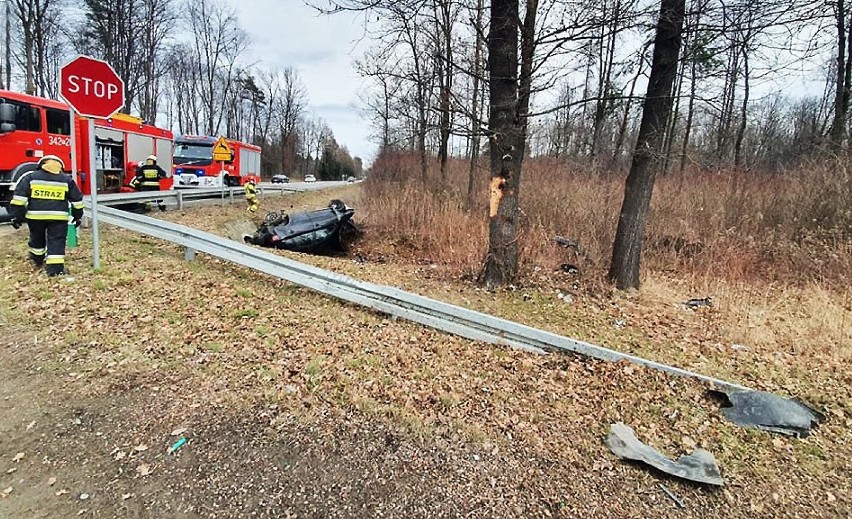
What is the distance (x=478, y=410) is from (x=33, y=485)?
2.68 m

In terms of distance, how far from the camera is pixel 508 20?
5629 mm

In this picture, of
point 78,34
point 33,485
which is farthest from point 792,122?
point 78,34

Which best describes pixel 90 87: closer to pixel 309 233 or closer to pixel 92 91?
pixel 92 91

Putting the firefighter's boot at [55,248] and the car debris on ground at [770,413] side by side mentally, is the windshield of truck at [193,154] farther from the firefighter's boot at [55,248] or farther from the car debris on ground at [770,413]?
the car debris on ground at [770,413]

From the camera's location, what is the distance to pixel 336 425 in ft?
9.64

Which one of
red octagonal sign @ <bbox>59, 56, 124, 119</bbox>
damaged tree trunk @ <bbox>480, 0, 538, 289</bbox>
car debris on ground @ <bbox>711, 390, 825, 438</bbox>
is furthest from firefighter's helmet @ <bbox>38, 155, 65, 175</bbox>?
car debris on ground @ <bbox>711, 390, 825, 438</bbox>

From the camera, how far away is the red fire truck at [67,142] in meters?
9.49

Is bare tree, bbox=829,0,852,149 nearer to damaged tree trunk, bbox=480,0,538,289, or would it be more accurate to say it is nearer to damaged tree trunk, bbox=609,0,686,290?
damaged tree trunk, bbox=609,0,686,290

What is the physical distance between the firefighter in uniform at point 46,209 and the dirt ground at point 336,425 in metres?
0.74

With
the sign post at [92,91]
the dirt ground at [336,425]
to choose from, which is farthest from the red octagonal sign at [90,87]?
the dirt ground at [336,425]

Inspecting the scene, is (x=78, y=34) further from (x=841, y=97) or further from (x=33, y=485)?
(x=841, y=97)

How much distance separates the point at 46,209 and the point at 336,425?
16.8 feet

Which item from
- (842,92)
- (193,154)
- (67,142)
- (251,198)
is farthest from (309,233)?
(842,92)

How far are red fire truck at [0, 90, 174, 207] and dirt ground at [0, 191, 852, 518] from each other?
349cm
